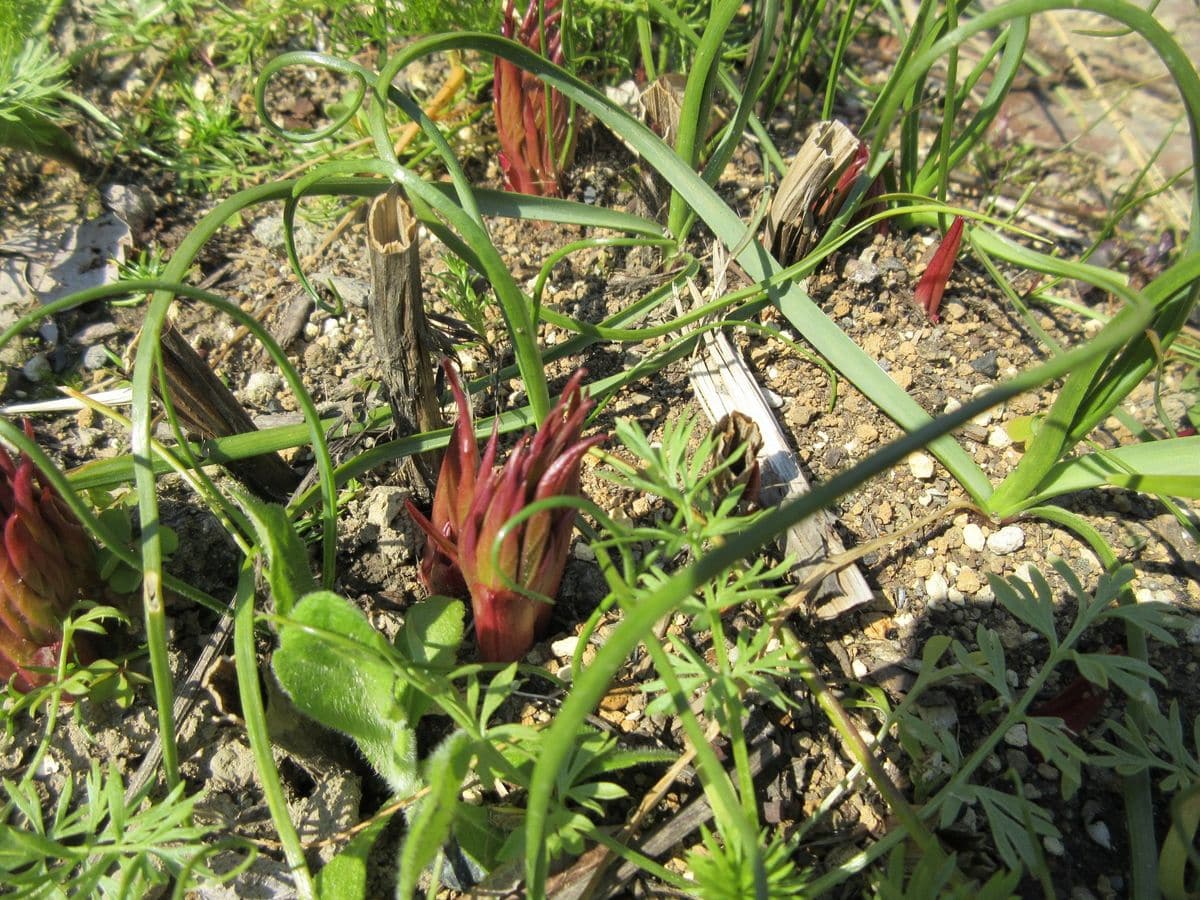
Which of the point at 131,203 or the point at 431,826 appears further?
the point at 131,203

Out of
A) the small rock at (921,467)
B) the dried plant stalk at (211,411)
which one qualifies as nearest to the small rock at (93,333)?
the dried plant stalk at (211,411)

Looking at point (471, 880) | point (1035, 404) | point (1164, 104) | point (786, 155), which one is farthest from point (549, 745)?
point (1164, 104)

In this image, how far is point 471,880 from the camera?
1.28 meters

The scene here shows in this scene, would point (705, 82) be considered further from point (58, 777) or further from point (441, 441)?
point (58, 777)

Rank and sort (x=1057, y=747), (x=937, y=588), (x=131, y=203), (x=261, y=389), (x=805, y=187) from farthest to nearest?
(x=131, y=203)
(x=261, y=389)
(x=805, y=187)
(x=937, y=588)
(x=1057, y=747)

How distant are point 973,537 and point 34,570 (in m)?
1.72

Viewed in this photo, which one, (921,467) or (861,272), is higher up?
(861,272)

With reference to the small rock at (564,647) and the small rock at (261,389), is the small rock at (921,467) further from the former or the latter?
the small rock at (261,389)

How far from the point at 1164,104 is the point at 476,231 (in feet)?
9.56

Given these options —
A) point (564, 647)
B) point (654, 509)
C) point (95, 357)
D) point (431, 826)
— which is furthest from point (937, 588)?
point (95, 357)

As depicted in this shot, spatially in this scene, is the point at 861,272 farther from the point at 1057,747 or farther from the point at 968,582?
the point at 1057,747

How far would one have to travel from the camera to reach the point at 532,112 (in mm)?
1957

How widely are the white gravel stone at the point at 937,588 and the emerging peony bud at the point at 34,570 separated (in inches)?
61.8

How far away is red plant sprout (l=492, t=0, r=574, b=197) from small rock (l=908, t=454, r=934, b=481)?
1.12m
